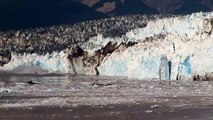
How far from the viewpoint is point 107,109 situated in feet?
79.6

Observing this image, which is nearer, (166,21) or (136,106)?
(136,106)

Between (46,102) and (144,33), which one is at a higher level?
(144,33)

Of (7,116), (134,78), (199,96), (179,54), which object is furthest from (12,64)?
(7,116)

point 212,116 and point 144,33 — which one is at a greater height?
point 144,33

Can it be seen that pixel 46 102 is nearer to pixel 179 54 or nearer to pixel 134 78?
pixel 179 54

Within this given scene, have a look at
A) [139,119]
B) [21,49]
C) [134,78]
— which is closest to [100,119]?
[139,119]

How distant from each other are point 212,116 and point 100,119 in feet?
13.9

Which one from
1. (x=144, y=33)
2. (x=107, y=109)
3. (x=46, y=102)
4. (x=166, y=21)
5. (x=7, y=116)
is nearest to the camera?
(x=7, y=116)

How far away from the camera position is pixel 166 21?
233ft

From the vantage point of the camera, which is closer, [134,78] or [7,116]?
[7,116]

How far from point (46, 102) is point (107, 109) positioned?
16.4 feet

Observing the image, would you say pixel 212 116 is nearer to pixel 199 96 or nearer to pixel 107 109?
pixel 107 109

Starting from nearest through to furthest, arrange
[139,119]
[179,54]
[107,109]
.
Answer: [139,119], [107,109], [179,54]

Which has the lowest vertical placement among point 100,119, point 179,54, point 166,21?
point 100,119
